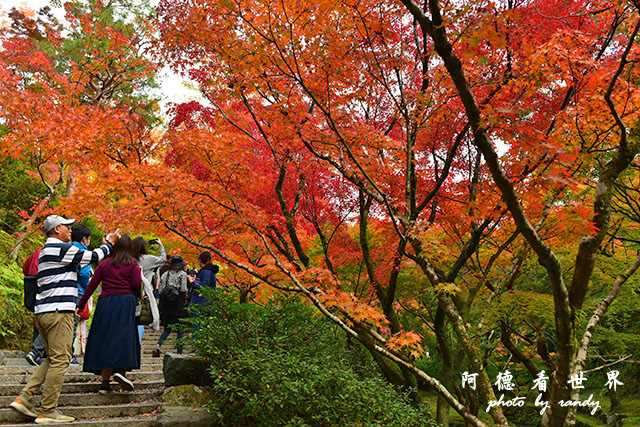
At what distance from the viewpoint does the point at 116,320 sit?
196 inches

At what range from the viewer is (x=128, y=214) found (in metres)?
6.77

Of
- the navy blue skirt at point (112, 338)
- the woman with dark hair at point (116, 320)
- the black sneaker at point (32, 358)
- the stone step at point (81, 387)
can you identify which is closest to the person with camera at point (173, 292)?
the black sneaker at point (32, 358)

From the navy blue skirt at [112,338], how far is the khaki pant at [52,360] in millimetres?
370

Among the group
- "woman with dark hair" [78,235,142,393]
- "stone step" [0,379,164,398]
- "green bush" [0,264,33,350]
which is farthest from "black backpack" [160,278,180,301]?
"woman with dark hair" [78,235,142,393]

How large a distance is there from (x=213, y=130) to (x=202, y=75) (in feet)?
5.23

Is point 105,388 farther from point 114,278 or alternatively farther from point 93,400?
point 114,278

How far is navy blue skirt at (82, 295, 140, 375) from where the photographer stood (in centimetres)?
491

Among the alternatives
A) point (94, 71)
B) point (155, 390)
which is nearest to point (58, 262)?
point (155, 390)

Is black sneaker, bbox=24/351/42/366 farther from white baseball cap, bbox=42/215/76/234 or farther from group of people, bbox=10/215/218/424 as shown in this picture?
white baseball cap, bbox=42/215/76/234

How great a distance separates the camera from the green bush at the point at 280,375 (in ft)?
14.7

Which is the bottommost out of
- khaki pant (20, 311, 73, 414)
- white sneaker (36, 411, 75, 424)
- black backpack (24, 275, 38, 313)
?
white sneaker (36, 411, 75, 424)

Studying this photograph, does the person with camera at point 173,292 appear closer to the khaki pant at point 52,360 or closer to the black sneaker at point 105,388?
the black sneaker at point 105,388

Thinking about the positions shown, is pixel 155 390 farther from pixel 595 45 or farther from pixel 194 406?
pixel 595 45

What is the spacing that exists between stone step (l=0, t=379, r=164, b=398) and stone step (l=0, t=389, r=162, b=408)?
0.12 meters
